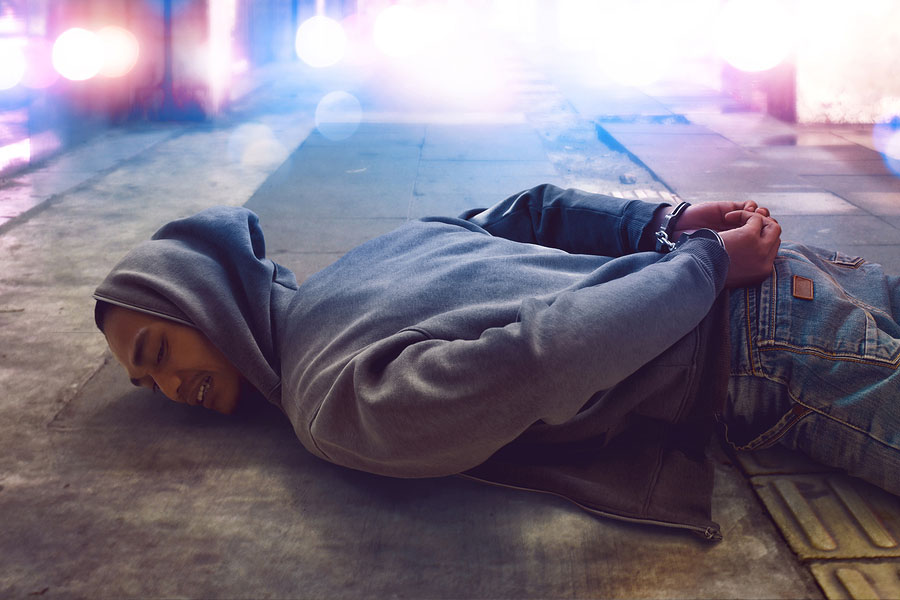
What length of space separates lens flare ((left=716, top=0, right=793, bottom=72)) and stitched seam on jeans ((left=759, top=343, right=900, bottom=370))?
640cm

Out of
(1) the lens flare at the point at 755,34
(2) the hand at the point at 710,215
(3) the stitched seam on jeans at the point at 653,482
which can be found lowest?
(3) the stitched seam on jeans at the point at 653,482

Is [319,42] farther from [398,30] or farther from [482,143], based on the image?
[482,143]

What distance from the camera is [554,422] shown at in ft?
5.21

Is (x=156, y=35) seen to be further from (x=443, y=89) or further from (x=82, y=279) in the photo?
(x=82, y=279)

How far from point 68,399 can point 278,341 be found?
87 cm

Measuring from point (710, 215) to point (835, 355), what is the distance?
619 mm

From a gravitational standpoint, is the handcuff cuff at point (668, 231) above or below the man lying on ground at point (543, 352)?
above

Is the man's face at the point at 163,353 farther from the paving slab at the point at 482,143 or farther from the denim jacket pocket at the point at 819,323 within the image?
the paving slab at the point at 482,143

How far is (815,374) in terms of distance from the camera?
5.91 feet

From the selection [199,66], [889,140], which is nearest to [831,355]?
[889,140]

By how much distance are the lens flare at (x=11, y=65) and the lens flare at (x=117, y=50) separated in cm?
68

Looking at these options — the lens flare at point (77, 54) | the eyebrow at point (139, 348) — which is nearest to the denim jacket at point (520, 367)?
the eyebrow at point (139, 348)

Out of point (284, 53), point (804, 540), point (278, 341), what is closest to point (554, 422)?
point (804, 540)

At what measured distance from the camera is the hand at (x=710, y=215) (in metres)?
2.23
